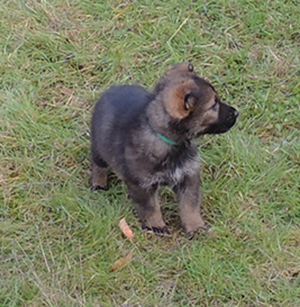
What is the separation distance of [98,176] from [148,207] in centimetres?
71

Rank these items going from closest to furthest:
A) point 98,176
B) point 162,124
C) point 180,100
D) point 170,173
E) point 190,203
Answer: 1. point 180,100
2. point 162,124
3. point 170,173
4. point 190,203
5. point 98,176

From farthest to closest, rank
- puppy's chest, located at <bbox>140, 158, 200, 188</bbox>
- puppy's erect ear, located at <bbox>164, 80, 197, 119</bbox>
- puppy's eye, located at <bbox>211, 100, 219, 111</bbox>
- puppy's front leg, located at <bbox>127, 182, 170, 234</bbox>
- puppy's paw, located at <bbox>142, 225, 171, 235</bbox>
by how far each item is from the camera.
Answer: puppy's paw, located at <bbox>142, 225, 171, 235</bbox> → puppy's front leg, located at <bbox>127, 182, 170, 234</bbox> → puppy's chest, located at <bbox>140, 158, 200, 188</bbox> → puppy's eye, located at <bbox>211, 100, 219, 111</bbox> → puppy's erect ear, located at <bbox>164, 80, 197, 119</bbox>

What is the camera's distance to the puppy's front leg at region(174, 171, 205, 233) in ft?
15.0

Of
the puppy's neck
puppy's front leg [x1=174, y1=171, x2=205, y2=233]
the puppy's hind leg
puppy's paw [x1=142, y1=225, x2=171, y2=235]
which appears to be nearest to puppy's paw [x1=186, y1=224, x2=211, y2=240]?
puppy's front leg [x1=174, y1=171, x2=205, y2=233]

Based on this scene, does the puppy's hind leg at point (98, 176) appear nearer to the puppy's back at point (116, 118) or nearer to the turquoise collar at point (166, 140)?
the puppy's back at point (116, 118)

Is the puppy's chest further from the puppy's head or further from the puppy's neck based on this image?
the puppy's head

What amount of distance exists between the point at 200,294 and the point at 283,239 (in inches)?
31.1

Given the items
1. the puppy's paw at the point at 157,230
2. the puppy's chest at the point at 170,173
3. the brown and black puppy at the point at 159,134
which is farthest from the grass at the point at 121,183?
Answer: the puppy's chest at the point at 170,173

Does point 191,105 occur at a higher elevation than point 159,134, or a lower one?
higher

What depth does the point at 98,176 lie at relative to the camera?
5.10 m

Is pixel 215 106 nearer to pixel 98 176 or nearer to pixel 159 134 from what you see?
pixel 159 134

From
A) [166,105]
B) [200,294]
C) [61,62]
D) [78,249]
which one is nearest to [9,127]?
[61,62]

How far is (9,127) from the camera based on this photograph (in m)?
5.41

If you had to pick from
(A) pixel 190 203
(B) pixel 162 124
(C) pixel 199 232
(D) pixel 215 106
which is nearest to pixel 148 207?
(A) pixel 190 203
